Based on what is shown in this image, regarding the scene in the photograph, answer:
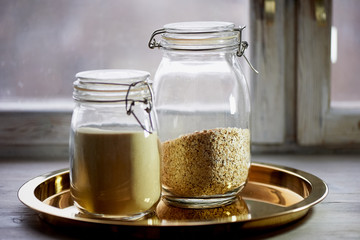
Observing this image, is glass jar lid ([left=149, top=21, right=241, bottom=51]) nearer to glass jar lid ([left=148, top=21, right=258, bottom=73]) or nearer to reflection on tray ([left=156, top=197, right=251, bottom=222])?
glass jar lid ([left=148, top=21, right=258, bottom=73])

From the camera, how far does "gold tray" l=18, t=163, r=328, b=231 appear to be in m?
0.77

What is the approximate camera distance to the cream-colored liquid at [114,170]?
0.78 meters

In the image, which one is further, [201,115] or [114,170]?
[201,115]

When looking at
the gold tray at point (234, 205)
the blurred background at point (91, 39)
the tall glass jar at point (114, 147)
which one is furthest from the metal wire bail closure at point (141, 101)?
the blurred background at point (91, 39)

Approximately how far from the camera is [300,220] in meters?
0.85

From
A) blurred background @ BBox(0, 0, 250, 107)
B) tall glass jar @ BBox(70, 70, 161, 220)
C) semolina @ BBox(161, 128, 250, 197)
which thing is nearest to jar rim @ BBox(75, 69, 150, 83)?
tall glass jar @ BBox(70, 70, 161, 220)

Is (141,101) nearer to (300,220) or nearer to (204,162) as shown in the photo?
(204,162)

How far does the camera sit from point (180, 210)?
2.91 feet

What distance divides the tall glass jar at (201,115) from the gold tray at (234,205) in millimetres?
41

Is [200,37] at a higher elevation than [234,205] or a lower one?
higher

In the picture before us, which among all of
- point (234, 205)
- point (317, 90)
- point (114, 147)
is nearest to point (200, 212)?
point (234, 205)

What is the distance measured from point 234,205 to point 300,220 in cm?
11

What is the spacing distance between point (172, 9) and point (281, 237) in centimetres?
68

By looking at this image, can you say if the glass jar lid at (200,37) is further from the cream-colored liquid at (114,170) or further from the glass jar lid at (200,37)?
the cream-colored liquid at (114,170)
